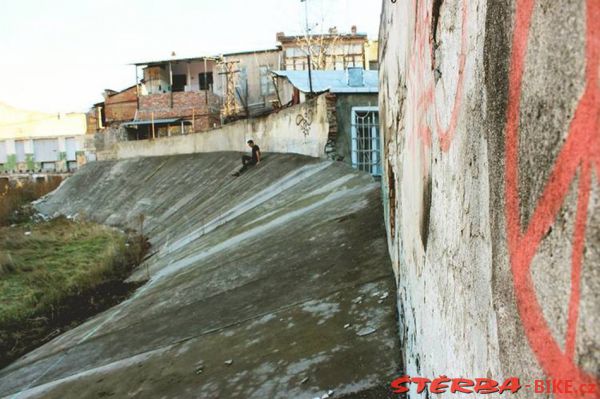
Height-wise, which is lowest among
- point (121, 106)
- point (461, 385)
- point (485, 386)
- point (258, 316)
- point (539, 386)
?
point (258, 316)

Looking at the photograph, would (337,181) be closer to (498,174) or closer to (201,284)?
(201,284)

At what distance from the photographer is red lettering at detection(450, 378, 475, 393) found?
1310mm

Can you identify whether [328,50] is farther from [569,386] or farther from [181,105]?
[569,386]

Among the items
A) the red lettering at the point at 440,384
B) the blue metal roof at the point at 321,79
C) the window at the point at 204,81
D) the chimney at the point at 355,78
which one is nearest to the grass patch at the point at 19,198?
the window at the point at 204,81

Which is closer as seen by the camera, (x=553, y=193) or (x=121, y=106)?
(x=553, y=193)

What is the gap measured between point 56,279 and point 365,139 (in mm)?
7252

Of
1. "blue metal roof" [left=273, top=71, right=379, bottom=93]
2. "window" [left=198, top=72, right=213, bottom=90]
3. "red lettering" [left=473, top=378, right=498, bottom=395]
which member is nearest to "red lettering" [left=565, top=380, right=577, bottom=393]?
"red lettering" [left=473, top=378, right=498, bottom=395]

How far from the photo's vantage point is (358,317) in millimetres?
3773

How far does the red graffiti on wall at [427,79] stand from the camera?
55.7 inches

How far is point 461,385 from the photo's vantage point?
1.38 metres

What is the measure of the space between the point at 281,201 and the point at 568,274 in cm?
845

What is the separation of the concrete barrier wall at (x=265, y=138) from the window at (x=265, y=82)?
969 cm

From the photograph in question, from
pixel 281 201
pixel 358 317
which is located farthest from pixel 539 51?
pixel 281 201

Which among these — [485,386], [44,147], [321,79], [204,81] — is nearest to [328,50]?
[204,81]
